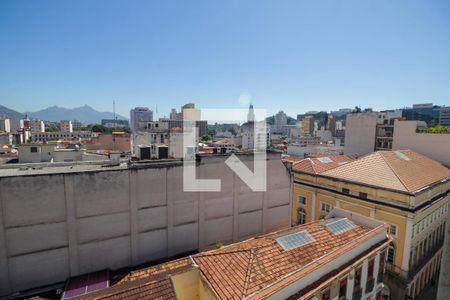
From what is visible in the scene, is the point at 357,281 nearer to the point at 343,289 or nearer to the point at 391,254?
the point at 343,289

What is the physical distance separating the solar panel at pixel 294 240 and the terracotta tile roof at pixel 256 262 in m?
0.22

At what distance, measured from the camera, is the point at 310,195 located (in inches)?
979

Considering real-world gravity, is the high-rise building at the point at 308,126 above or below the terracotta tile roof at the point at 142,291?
above

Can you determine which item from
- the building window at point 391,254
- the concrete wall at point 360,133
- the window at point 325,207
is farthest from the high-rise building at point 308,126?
the building window at point 391,254

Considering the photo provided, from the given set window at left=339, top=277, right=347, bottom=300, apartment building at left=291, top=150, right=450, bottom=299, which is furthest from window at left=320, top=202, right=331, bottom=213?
window at left=339, top=277, right=347, bottom=300

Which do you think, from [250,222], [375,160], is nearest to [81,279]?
[250,222]

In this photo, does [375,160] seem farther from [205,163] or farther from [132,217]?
[132,217]

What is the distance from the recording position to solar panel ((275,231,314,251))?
483 inches

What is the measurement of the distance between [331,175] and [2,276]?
24820mm

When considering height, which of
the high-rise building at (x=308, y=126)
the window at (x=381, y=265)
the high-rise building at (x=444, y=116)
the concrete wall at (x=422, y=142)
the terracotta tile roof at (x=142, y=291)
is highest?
the high-rise building at (x=444, y=116)

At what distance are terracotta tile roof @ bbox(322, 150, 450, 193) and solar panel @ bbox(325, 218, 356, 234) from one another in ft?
21.9

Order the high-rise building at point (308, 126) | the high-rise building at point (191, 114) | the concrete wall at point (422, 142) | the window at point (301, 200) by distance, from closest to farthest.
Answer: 1. the window at point (301, 200)
2. the concrete wall at point (422, 142)
3. the high-rise building at point (191, 114)
4. the high-rise building at point (308, 126)

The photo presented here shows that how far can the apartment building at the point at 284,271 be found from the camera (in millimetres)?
9336

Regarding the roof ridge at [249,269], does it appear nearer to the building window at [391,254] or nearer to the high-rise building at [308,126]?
the building window at [391,254]
